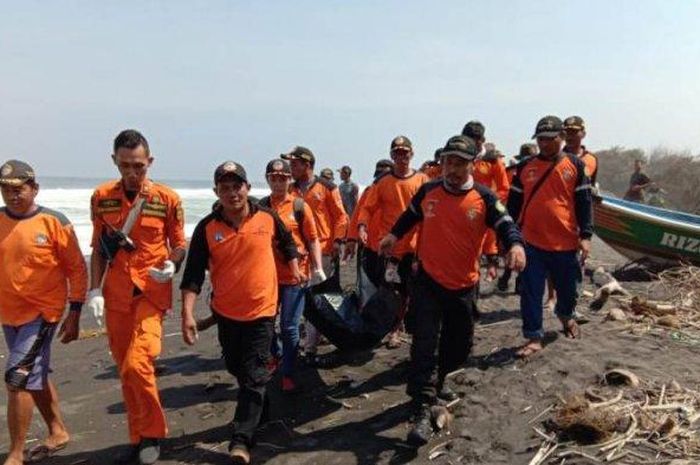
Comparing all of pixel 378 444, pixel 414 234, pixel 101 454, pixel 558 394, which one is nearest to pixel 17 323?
pixel 101 454

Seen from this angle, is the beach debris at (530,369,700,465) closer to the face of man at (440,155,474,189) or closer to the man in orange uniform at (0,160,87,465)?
the face of man at (440,155,474,189)

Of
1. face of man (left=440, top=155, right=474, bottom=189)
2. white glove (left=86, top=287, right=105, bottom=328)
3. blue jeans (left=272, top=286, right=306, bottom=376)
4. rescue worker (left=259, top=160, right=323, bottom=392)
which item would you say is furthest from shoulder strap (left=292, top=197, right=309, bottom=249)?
white glove (left=86, top=287, right=105, bottom=328)

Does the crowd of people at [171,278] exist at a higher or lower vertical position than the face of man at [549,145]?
lower

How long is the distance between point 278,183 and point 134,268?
5.14ft

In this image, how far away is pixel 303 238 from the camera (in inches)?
211

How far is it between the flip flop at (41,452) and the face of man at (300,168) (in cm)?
332

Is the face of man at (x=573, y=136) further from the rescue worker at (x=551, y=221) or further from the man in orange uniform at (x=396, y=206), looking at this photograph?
the man in orange uniform at (x=396, y=206)

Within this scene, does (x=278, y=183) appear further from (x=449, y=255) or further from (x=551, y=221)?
(x=551, y=221)

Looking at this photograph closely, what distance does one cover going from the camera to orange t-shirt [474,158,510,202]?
7.58 metres

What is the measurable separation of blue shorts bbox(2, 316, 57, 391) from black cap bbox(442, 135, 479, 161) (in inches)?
124

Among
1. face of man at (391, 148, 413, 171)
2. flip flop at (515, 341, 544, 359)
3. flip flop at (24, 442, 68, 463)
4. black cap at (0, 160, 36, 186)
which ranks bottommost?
flip flop at (24, 442, 68, 463)

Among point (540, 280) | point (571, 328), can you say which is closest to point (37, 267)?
point (540, 280)

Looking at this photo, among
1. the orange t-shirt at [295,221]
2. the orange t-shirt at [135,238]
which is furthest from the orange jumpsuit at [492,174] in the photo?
the orange t-shirt at [135,238]

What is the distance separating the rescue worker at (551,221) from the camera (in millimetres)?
5227
